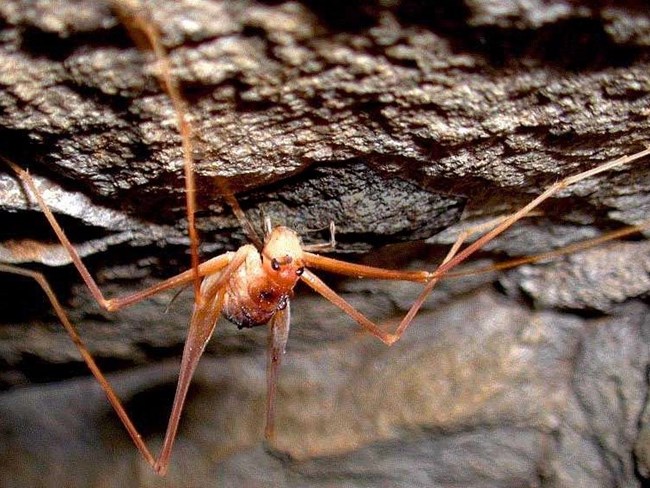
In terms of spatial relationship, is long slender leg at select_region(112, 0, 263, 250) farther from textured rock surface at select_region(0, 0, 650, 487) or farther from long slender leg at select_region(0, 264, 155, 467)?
long slender leg at select_region(0, 264, 155, 467)

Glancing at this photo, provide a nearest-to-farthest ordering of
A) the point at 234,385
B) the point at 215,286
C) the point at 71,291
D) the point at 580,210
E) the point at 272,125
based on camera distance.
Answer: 1. the point at 272,125
2. the point at 215,286
3. the point at 580,210
4. the point at 71,291
5. the point at 234,385

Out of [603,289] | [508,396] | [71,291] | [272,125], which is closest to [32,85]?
[272,125]

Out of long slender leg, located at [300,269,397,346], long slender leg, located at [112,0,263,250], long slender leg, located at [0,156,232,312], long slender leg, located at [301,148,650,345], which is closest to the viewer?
long slender leg, located at [112,0,263,250]

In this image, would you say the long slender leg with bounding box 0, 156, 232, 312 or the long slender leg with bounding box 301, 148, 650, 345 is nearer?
the long slender leg with bounding box 0, 156, 232, 312

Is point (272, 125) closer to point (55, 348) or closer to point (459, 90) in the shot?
point (459, 90)

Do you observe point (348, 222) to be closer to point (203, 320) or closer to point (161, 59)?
point (203, 320)

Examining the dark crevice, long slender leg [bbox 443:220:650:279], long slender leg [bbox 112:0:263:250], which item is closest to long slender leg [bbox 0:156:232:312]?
long slender leg [bbox 112:0:263:250]

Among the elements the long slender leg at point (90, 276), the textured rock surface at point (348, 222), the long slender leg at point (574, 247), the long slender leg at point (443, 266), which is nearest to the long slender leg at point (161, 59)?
the textured rock surface at point (348, 222)

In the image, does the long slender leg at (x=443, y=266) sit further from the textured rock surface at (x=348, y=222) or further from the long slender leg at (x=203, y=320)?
the long slender leg at (x=203, y=320)

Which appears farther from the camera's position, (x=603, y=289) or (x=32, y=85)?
(x=603, y=289)
